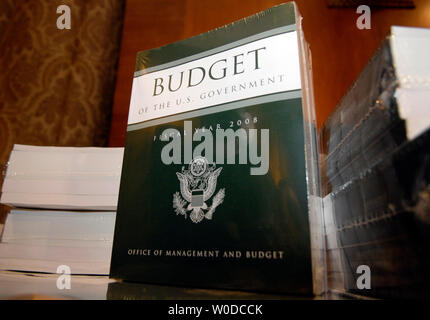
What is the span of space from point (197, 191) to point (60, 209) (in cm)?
43

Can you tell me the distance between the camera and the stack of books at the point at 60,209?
67 centimetres

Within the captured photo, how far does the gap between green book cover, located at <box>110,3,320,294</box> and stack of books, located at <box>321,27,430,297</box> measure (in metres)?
0.09

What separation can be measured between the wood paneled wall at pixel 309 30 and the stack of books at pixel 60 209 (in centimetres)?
31

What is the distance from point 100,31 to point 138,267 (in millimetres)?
1088

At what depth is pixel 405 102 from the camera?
0.37 meters

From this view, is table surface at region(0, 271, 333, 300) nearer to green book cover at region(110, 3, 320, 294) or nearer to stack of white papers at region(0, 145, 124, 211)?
green book cover at region(110, 3, 320, 294)

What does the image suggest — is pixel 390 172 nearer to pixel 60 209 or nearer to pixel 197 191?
pixel 197 191

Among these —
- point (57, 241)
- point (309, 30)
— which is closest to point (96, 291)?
point (57, 241)

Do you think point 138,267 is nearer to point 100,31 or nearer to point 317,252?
point 317,252

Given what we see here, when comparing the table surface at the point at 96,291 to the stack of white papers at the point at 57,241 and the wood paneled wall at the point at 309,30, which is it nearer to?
the stack of white papers at the point at 57,241

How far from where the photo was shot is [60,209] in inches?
28.8

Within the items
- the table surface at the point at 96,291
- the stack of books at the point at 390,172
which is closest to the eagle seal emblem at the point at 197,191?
the table surface at the point at 96,291
